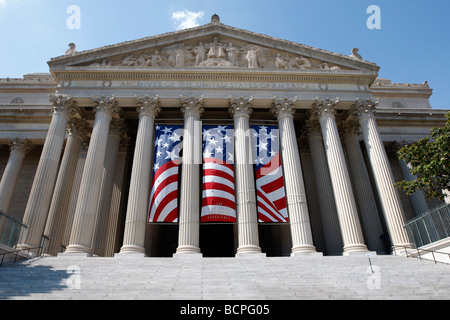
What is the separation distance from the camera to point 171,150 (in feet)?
71.3

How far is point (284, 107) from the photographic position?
2348 centimetres

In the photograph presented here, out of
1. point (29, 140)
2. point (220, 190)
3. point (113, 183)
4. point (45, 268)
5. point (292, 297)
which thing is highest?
point (29, 140)

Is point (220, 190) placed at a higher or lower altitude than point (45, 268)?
higher

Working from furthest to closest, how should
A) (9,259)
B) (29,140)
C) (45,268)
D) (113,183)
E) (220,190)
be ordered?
1. (29,140)
2. (113,183)
3. (220,190)
4. (9,259)
5. (45,268)

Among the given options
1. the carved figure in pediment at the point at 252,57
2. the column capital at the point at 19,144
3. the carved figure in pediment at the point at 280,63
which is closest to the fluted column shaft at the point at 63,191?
the column capital at the point at 19,144

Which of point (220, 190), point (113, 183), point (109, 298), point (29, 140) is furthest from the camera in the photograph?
point (29, 140)

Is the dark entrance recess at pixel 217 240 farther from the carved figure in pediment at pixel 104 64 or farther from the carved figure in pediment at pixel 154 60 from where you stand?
the carved figure in pediment at pixel 104 64

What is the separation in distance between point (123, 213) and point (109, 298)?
617 inches

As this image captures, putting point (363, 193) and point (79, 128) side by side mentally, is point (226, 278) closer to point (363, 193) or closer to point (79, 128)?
point (363, 193)

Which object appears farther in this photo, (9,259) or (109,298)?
(9,259)

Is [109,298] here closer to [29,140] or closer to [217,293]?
[217,293]

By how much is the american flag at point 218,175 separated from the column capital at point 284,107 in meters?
3.62

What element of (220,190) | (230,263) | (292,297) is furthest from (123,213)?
(292,297)
